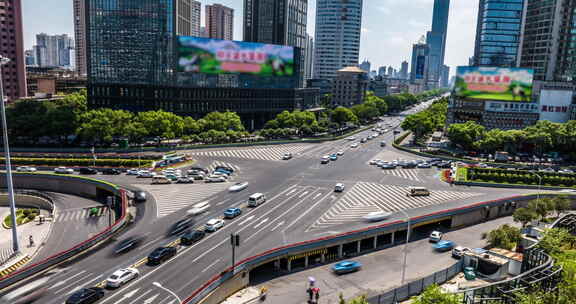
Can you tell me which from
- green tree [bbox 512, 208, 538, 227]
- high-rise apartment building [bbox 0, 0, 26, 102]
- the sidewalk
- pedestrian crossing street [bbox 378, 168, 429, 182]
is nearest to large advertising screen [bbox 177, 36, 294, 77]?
pedestrian crossing street [bbox 378, 168, 429, 182]

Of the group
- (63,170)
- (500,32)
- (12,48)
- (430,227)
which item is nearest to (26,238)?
(63,170)

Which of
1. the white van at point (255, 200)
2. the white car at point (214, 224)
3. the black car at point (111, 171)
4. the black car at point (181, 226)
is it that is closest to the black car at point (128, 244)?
the black car at point (181, 226)

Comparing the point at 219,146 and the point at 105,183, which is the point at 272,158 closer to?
the point at 219,146

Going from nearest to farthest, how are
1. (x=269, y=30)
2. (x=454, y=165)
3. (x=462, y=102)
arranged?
(x=454, y=165) < (x=462, y=102) < (x=269, y=30)

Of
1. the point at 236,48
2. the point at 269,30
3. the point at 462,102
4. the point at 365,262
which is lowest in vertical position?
the point at 365,262

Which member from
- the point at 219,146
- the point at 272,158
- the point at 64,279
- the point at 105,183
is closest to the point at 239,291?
the point at 64,279

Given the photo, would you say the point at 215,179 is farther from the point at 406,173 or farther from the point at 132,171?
the point at 406,173
